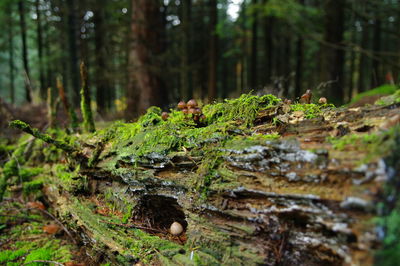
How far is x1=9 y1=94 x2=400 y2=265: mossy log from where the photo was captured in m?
1.43

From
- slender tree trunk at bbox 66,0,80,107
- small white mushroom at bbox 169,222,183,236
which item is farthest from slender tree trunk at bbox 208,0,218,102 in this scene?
small white mushroom at bbox 169,222,183,236

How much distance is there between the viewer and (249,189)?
5.94 feet

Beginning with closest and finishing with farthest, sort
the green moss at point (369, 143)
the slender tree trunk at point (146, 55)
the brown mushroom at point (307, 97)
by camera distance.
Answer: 1. the green moss at point (369, 143)
2. the brown mushroom at point (307, 97)
3. the slender tree trunk at point (146, 55)

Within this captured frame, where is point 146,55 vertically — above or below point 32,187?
above

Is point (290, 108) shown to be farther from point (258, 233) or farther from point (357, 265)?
point (357, 265)

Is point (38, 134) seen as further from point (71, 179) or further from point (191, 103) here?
point (191, 103)

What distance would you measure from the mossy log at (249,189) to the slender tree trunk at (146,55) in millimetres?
5246

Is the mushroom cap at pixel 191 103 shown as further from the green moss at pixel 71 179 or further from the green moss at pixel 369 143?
the green moss at pixel 71 179

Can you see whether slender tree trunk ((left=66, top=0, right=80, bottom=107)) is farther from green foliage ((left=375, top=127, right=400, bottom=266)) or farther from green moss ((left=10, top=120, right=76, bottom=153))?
green foliage ((left=375, top=127, right=400, bottom=266))

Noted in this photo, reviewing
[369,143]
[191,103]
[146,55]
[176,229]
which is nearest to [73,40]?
[146,55]

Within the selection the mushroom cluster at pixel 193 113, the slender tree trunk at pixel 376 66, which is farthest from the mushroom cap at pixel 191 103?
the slender tree trunk at pixel 376 66

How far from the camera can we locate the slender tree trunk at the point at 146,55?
7750mm

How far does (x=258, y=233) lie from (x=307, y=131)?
831mm

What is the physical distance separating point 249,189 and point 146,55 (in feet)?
23.3
